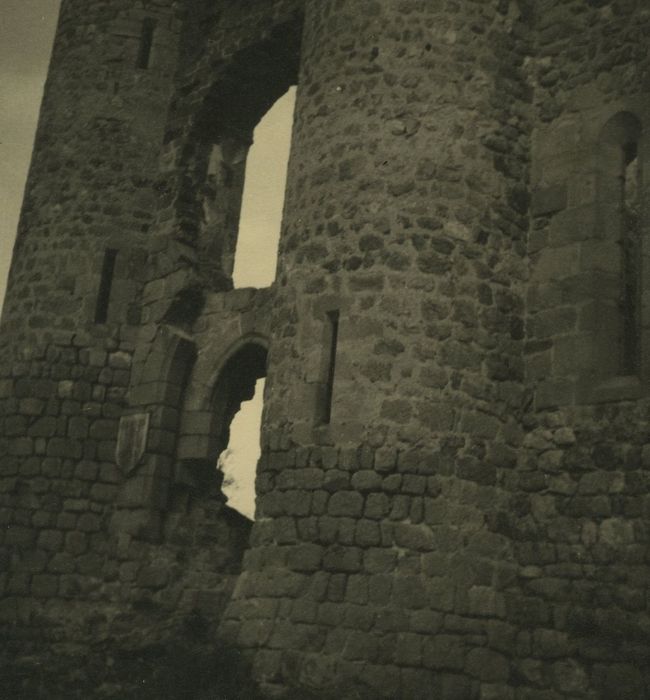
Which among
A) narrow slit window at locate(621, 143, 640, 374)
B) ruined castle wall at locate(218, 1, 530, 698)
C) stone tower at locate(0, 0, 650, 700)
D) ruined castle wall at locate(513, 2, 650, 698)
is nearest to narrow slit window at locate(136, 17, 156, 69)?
stone tower at locate(0, 0, 650, 700)

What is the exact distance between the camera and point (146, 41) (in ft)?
52.4

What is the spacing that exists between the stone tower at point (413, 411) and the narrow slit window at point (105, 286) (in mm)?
1026

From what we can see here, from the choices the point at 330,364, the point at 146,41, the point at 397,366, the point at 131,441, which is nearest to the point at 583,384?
the point at 397,366

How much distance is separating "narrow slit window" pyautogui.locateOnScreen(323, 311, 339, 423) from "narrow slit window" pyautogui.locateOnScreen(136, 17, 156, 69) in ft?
21.8

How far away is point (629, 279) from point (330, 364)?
2.86m

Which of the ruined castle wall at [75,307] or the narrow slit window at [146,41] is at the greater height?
the narrow slit window at [146,41]

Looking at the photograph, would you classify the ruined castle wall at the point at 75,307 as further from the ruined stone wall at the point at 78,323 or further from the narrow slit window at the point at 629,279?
the narrow slit window at the point at 629,279

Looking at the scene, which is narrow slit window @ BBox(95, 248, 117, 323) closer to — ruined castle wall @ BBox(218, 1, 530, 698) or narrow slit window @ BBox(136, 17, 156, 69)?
narrow slit window @ BBox(136, 17, 156, 69)

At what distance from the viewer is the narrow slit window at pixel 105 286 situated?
14727 millimetres

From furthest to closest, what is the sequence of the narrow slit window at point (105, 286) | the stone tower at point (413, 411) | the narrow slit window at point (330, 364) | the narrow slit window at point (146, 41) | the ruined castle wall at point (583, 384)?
the narrow slit window at point (146, 41) → the narrow slit window at point (105, 286) → the narrow slit window at point (330, 364) → the stone tower at point (413, 411) → the ruined castle wall at point (583, 384)

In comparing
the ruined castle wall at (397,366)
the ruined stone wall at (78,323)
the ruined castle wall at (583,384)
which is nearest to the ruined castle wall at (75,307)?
the ruined stone wall at (78,323)

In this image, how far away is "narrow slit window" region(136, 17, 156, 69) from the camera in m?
15.8

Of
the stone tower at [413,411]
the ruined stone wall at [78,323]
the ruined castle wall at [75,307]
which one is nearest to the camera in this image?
the stone tower at [413,411]

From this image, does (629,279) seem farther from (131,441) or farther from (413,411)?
(131,441)
